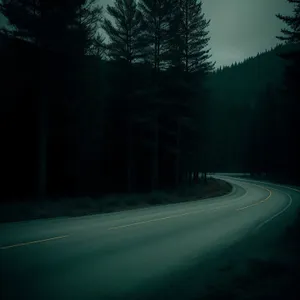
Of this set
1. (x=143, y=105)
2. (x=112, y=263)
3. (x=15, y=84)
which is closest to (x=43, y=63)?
(x=15, y=84)

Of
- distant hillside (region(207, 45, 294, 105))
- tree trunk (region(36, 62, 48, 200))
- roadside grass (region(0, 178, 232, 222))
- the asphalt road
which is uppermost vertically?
distant hillside (region(207, 45, 294, 105))

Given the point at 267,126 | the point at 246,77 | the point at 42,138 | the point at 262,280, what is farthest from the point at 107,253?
the point at 246,77

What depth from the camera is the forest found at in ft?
58.5

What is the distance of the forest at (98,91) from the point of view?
17.8m

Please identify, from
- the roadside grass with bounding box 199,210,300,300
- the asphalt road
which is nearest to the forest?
the asphalt road

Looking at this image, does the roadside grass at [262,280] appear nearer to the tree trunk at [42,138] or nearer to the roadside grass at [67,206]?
the roadside grass at [67,206]

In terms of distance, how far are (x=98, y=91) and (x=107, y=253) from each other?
20.4 meters

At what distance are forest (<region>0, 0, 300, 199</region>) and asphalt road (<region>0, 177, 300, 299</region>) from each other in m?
8.70

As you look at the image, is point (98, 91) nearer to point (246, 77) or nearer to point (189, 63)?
point (189, 63)

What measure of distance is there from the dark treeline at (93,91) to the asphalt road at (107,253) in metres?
8.79

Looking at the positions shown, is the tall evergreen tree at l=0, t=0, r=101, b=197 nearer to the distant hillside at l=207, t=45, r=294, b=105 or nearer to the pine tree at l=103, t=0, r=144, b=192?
the pine tree at l=103, t=0, r=144, b=192

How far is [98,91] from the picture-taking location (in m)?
26.7

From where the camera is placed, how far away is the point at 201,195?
30875 mm

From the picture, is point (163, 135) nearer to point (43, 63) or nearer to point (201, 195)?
point (201, 195)
